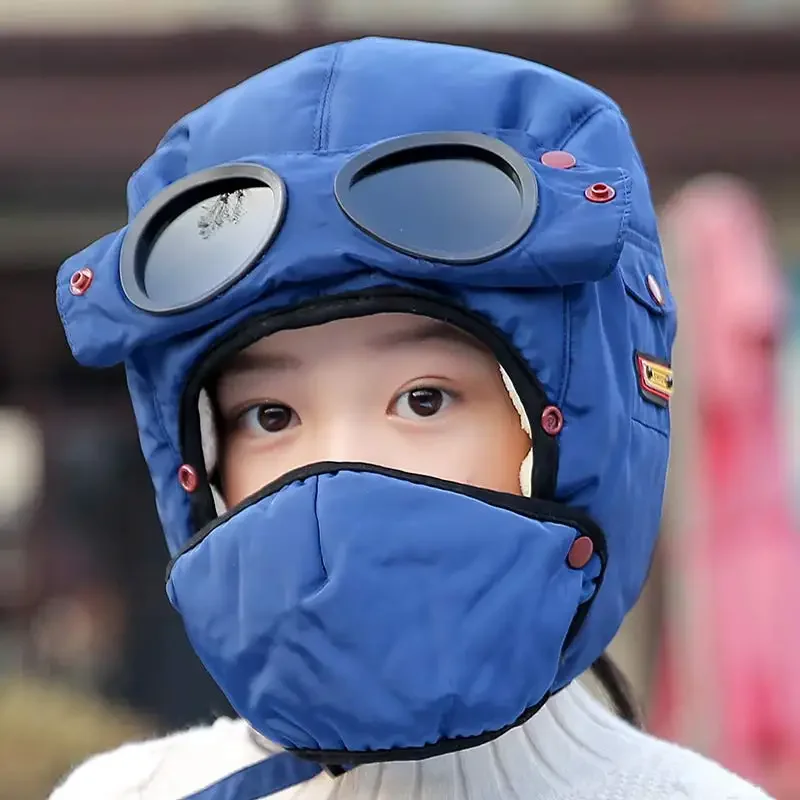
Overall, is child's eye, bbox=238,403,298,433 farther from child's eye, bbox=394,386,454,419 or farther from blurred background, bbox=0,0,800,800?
blurred background, bbox=0,0,800,800

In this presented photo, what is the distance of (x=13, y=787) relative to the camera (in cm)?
319

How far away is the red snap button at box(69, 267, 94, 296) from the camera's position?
1.12m

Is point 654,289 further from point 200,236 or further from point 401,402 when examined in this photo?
point 200,236

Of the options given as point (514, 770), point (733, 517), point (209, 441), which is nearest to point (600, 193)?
point (209, 441)

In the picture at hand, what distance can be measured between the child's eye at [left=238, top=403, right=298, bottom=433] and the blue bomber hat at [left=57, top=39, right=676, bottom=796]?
4 centimetres

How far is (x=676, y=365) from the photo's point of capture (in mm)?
3004

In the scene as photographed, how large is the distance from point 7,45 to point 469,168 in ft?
9.12

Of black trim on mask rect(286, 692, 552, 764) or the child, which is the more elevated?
the child

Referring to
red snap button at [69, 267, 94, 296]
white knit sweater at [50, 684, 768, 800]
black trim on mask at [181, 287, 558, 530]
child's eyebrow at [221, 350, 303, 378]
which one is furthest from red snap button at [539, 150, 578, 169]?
white knit sweater at [50, 684, 768, 800]

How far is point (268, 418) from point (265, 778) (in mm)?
322

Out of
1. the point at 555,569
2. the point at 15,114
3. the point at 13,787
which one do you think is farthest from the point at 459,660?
the point at 15,114

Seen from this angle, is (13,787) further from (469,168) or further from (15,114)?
(469,168)

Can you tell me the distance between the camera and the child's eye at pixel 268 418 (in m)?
1.11

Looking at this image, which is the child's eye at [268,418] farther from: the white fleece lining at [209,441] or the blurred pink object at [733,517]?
the blurred pink object at [733,517]
